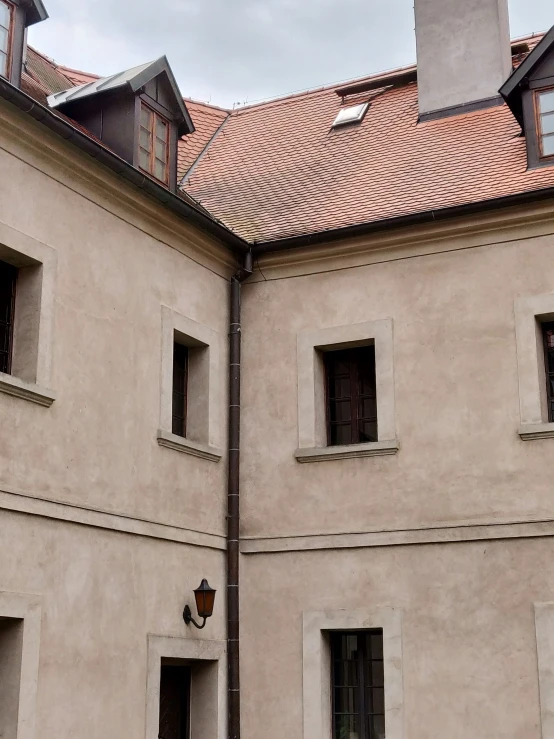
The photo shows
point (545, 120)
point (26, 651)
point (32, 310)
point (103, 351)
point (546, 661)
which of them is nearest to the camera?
point (26, 651)

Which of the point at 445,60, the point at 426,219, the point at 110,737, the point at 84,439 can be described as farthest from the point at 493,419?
the point at 445,60

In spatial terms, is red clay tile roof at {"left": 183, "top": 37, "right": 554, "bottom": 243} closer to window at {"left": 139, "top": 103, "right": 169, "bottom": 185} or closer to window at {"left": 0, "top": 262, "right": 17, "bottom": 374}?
window at {"left": 139, "top": 103, "right": 169, "bottom": 185}

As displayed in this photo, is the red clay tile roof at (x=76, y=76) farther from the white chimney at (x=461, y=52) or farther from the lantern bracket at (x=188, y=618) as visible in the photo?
the lantern bracket at (x=188, y=618)

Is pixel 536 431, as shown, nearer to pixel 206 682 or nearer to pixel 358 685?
pixel 358 685

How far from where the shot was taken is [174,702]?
11.7 metres

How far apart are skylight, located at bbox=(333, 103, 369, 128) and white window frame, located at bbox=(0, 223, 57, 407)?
668 centimetres

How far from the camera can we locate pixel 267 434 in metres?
12.7

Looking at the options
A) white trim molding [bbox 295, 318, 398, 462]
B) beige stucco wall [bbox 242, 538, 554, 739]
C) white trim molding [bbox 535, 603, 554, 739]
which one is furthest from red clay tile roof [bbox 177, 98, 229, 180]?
white trim molding [bbox 535, 603, 554, 739]

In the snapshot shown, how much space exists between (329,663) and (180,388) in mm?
3389

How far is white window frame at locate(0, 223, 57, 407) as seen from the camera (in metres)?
9.96

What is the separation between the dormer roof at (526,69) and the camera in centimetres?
1264

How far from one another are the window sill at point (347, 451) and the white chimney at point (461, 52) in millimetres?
5442

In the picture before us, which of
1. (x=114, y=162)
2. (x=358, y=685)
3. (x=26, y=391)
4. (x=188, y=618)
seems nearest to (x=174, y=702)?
(x=188, y=618)

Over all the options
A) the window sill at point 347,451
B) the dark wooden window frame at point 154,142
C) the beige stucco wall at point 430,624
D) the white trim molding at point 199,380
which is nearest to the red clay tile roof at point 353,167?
the dark wooden window frame at point 154,142
